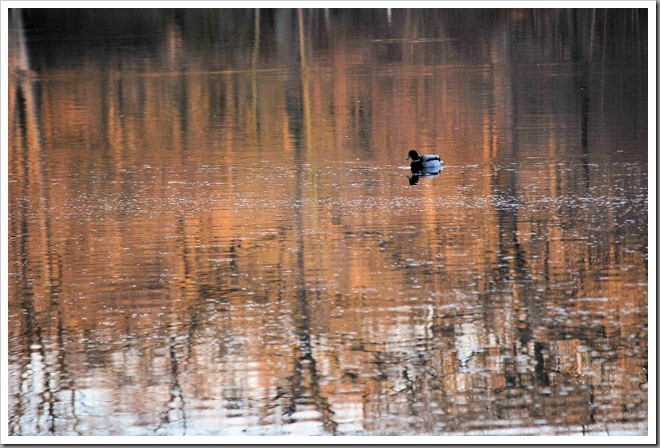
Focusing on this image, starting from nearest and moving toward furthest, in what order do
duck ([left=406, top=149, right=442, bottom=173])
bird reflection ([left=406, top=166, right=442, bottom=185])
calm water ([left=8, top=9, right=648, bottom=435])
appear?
1. calm water ([left=8, top=9, right=648, bottom=435])
2. bird reflection ([left=406, top=166, right=442, bottom=185])
3. duck ([left=406, top=149, right=442, bottom=173])

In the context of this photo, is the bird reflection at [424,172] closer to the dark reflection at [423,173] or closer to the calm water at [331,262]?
the dark reflection at [423,173]

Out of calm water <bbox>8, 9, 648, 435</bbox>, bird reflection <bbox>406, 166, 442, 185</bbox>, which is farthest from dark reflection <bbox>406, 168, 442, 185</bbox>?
calm water <bbox>8, 9, 648, 435</bbox>

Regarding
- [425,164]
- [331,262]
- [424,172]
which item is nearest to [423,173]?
[424,172]

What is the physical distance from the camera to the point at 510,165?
54.2 feet

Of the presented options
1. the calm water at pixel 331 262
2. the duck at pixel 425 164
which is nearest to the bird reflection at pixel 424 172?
the duck at pixel 425 164

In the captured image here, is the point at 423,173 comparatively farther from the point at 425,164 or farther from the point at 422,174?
the point at 425,164

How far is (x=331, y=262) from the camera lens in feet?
38.7

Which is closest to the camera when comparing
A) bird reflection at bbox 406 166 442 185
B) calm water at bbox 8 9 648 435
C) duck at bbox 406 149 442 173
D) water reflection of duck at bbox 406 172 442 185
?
calm water at bbox 8 9 648 435

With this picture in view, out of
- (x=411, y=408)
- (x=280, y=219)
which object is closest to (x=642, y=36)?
(x=280, y=219)

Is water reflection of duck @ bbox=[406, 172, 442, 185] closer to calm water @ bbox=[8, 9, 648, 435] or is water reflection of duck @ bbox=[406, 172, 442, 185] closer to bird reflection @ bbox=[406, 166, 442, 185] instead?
bird reflection @ bbox=[406, 166, 442, 185]

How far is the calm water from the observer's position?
8664mm

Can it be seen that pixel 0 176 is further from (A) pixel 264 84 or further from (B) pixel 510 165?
(A) pixel 264 84

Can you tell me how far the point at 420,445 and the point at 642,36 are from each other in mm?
24399

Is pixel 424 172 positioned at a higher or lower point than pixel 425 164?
lower
